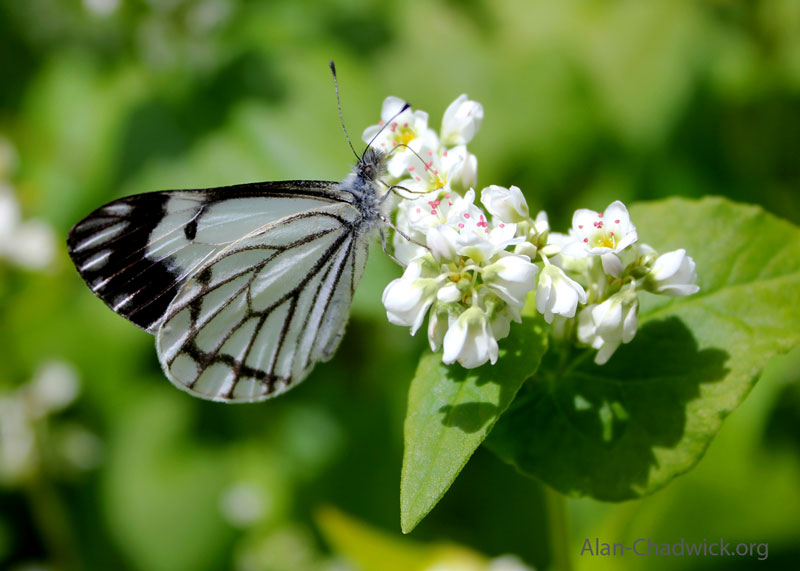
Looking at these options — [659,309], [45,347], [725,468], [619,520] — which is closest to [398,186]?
[659,309]

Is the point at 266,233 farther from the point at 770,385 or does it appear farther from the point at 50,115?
the point at 50,115

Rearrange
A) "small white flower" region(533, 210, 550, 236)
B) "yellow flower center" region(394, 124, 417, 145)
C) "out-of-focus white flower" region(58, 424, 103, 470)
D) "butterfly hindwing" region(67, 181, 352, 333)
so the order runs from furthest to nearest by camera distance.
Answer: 1. "out-of-focus white flower" region(58, 424, 103, 470)
2. "butterfly hindwing" region(67, 181, 352, 333)
3. "yellow flower center" region(394, 124, 417, 145)
4. "small white flower" region(533, 210, 550, 236)

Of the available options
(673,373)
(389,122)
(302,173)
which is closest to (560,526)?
(673,373)

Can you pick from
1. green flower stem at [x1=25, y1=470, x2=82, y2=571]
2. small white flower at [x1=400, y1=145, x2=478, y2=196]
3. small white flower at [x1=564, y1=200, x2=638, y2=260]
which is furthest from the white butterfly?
green flower stem at [x1=25, y1=470, x2=82, y2=571]

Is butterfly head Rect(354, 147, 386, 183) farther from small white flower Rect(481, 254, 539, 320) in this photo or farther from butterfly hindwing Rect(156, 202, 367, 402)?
small white flower Rect(481, 254, 539, 320)

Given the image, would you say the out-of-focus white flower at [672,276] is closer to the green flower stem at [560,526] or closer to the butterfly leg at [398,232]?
the butterfly leg at [398,232]

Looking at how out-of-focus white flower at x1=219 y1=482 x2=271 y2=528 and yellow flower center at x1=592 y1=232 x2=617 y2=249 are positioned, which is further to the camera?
out-of-focus white flower at x1=219 y1=482 x2=271 y2=528
